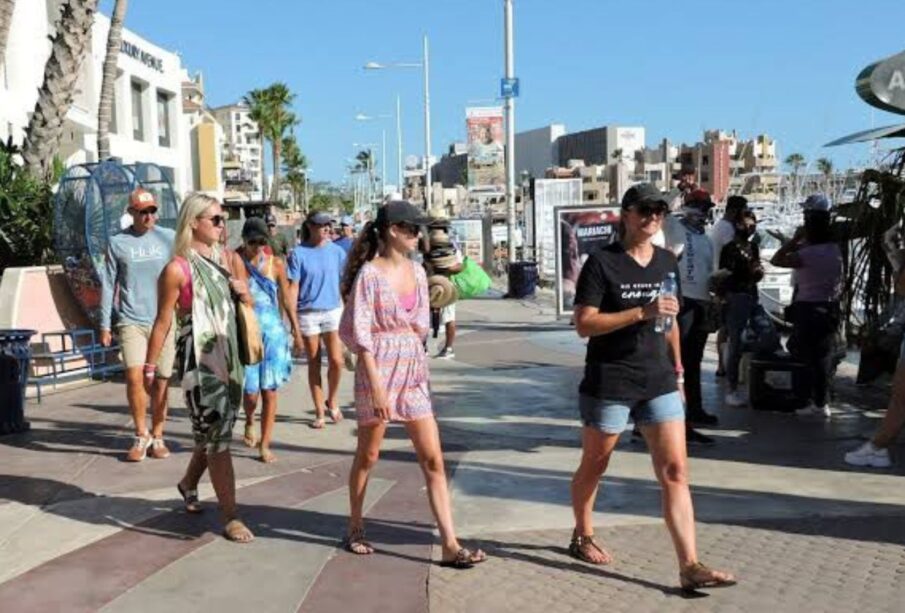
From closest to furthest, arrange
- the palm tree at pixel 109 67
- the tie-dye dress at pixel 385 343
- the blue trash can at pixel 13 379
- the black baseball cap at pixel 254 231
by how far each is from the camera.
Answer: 1. the tie-dye dress at pixel 385 343
2. the black baseball cap at pixel 254 231
3. the blue trash can at pixel 13 379
4. the palm tree at pixel 109 67

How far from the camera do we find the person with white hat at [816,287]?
24.2 ft

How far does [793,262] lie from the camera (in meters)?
7.46

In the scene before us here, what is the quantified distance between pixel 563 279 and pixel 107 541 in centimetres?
998

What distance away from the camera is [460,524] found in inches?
202

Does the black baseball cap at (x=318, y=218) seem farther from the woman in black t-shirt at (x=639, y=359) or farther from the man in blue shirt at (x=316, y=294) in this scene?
the woman in black t-shirt at (x=639, y=359)

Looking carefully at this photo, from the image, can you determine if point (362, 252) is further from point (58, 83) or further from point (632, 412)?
point (58, 83)

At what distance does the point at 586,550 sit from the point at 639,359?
3.34ft

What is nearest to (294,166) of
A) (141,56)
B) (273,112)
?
(273,112)

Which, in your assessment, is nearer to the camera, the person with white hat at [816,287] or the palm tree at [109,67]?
the person with white hat at [816,287]

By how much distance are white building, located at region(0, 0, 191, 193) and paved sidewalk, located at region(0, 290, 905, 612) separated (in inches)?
600

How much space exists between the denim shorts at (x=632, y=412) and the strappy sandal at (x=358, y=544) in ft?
4.29

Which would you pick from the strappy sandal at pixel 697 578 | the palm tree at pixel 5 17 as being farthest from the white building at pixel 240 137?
the strappy sandal at pixel 697 578

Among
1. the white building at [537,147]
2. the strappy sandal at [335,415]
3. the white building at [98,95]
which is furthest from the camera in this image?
the white building at [537,147]

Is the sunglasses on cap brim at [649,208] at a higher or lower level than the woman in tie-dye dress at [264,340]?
higher
